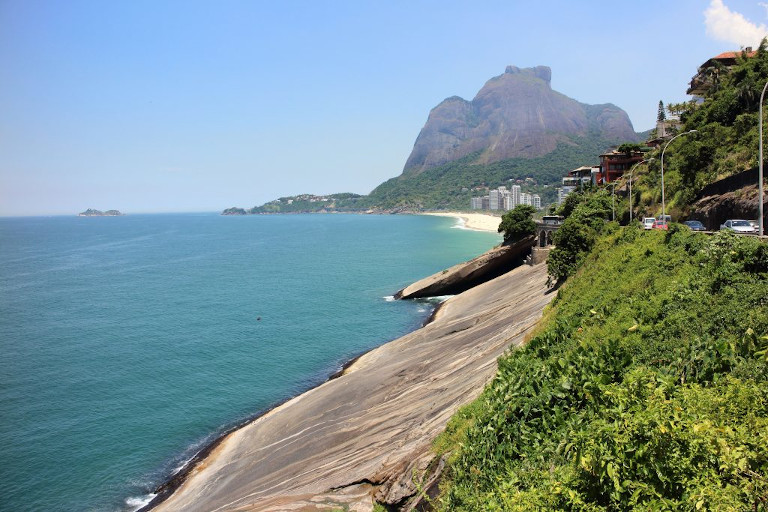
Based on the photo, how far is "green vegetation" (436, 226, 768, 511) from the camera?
9242mm

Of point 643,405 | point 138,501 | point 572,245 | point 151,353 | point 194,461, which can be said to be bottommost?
point 138,501

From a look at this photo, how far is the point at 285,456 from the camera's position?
96.7ft

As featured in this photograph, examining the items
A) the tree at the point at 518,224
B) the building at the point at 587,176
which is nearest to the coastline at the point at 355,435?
the tree at the point at 518,224

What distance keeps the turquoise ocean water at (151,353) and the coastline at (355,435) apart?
3569 millimetres

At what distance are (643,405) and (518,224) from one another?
64014 mm

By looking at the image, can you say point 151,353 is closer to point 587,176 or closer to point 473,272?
point 473,272

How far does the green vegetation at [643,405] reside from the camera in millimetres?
9242

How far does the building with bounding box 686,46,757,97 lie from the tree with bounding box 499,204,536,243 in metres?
32.0

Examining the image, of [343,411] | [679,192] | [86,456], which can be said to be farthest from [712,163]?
[86,456]

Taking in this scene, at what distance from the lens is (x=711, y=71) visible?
250 ft

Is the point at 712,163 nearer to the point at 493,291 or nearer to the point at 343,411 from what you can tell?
the point at 493,291

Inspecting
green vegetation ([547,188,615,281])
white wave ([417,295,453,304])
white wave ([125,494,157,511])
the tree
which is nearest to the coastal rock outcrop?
white wave ([417,295,453,304])

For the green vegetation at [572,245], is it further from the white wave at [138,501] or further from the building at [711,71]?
the building at [711,71]

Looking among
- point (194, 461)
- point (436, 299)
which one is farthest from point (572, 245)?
point (194, 461)
